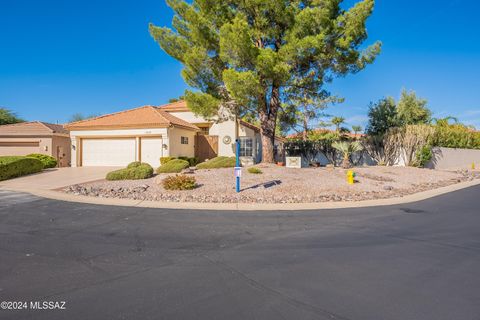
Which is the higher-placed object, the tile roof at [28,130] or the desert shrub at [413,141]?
the tile roof at [28,130]

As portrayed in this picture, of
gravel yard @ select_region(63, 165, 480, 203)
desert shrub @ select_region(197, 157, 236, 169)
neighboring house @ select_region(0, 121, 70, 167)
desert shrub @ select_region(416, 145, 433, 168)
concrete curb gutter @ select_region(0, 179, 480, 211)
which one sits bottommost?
concrete curb gutter @ select_region(0, 179, 480, 211)

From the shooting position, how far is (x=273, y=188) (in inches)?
460

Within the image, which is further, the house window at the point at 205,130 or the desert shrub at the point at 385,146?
the house window at the point at 205,130

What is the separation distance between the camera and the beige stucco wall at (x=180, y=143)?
2130cm

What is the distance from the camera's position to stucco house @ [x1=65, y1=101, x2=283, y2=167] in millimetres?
21219

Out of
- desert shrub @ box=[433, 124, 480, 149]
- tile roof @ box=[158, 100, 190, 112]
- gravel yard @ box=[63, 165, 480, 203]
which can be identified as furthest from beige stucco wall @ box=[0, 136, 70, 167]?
desert shrub @ box=[433, 124, 480, 149]

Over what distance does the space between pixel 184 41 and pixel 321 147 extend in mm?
14302

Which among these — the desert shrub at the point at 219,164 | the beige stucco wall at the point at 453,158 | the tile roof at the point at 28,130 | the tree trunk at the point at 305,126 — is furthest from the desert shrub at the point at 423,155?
the tile roof at the point at 28,130

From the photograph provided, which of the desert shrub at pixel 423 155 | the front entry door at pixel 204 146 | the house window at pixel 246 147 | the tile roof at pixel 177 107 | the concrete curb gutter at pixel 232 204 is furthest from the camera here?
the tile roof at pixel 177 107

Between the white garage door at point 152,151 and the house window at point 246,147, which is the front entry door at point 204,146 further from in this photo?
the white garage door at point 152,151

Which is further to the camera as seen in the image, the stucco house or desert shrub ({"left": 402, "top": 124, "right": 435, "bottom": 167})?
desert shrub ({"left": 402, "top": 124, "right": 435, "bottom": 167})

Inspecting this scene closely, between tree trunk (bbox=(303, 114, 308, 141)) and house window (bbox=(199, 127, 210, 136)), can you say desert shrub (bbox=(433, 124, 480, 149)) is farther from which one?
house window (bbox=(199, 127, 210, 136))

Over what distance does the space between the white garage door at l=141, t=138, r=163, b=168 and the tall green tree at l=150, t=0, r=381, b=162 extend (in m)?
6.22

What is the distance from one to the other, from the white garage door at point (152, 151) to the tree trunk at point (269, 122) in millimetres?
8623
